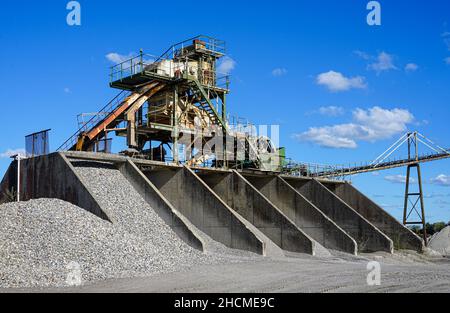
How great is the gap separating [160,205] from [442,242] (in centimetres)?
2400

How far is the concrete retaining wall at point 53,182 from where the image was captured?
71.6 feet

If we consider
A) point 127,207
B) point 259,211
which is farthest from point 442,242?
point 127,207

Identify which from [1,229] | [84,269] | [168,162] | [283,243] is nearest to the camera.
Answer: [84,269]

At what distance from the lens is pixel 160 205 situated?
23.4 meters

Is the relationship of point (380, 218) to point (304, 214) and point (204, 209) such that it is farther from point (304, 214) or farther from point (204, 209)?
point (204, 209)

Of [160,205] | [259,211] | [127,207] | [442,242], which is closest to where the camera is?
[127,207]

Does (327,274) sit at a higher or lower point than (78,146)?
lower

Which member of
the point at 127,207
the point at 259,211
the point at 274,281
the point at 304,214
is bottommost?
the point at 274,281

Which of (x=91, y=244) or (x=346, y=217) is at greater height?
(x=346, y=217)

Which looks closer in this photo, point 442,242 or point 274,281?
point 274,281

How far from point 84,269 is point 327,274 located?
7.36 m
